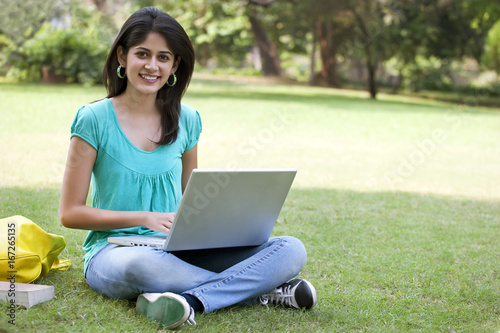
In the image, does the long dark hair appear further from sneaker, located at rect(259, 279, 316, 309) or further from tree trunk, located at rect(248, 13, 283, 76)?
tree trunk, located at rect(248, 13, 283, 76)

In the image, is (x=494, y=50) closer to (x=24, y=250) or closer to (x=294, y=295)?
(x=294, y=295)

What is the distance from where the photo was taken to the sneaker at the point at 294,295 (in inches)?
111

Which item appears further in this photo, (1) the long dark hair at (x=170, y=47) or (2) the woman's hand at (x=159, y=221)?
(1) the long dark hair at (x=170, y=47)

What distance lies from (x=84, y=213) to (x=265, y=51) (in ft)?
82.7

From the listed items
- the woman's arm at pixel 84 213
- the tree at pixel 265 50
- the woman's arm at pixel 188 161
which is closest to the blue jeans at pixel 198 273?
the woman's arm at pixel 84 213

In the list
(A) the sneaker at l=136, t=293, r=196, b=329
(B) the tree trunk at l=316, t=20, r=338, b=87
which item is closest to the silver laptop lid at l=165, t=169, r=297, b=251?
(A) the sneaker at l=136, t=293, r=196, b=329

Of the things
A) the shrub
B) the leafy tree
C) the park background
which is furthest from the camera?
the leafy tree

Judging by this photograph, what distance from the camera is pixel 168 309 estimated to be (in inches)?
97.7

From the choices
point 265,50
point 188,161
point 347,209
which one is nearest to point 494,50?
point 265,50

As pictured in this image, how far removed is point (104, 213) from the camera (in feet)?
8.78

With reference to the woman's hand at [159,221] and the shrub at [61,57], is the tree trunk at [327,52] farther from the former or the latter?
the woman's hand at [159,221]

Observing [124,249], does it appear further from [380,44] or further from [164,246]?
[380,44]

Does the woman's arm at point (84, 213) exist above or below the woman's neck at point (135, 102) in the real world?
below

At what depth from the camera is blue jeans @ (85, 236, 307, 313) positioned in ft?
8.47
